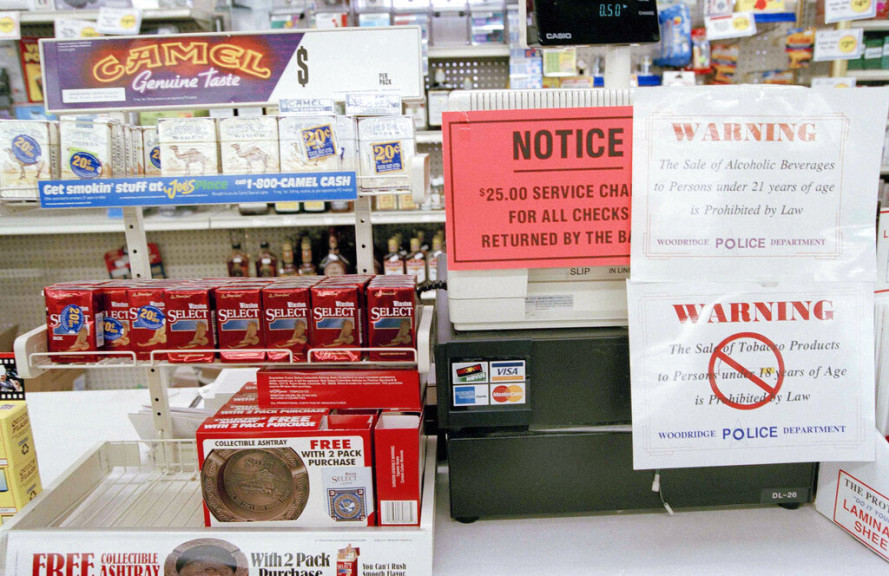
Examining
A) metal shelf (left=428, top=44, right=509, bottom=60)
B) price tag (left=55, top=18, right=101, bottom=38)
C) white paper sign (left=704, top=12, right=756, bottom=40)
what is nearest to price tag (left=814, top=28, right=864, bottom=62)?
white paper sign (left=704, top=12, right=756, bottom=40)

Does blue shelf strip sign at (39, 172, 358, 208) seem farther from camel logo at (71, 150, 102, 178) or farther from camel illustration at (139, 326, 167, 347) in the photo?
camel illustration at (139, 326, 167, 347)

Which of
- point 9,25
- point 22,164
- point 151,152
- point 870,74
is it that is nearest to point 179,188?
Result: point 151,152

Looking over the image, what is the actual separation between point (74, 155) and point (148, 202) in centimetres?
22

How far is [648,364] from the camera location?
1.00m

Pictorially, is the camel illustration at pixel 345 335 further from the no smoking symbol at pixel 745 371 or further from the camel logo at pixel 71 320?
Answer: the no smoking symbol at pixel 745 371

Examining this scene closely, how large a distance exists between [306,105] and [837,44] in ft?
10.0

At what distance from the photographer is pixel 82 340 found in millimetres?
1086

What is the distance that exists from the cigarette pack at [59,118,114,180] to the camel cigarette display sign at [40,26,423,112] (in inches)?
6.0

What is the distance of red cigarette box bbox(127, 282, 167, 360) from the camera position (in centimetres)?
108

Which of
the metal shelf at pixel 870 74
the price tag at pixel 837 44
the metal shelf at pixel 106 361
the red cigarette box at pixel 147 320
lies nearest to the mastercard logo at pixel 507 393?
the metal shelf at pixel 106 361

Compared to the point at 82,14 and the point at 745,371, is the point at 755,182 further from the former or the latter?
the point at 82,14

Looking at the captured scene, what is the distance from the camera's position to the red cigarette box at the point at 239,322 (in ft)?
3.52

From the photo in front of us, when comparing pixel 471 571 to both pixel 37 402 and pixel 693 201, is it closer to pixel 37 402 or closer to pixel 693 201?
pixel 693 201

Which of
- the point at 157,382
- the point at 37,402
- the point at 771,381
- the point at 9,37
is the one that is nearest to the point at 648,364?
the point at 771,381
